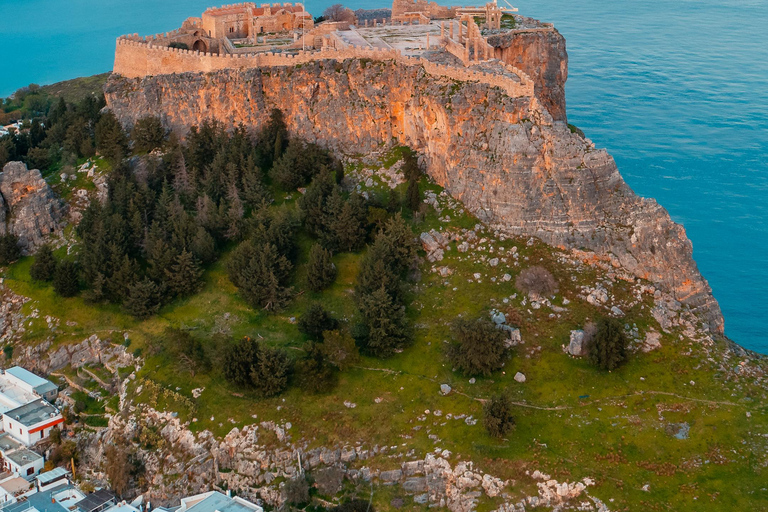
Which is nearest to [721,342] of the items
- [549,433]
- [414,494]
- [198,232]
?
[549,433]

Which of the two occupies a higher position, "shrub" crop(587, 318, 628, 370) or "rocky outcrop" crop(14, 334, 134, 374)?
"shrub" crop(587, 318, 628, 370)

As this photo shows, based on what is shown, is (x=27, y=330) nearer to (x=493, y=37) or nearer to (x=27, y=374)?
(x=27, y=374)

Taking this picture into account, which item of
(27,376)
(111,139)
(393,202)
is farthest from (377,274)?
(111,139)

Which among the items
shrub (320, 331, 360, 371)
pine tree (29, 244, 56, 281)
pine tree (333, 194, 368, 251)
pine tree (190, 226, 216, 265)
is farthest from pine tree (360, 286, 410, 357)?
pine tree (29, 244, 56, 281)

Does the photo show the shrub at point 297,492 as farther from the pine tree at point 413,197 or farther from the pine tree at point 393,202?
the pine tree at point 413,197

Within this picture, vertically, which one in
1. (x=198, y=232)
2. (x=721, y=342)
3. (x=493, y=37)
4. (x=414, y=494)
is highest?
(x=493, y=37)

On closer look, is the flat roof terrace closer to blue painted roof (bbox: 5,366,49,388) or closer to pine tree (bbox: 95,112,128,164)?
pine tree (bbox: 95,112,128,164)

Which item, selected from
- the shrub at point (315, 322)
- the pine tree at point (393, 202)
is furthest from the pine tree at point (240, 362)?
the pine tree at point (393, 202)
